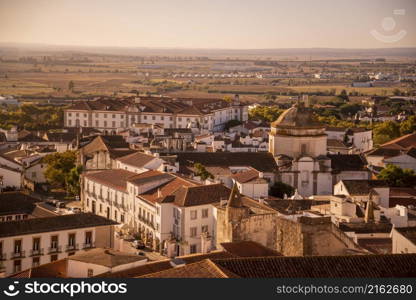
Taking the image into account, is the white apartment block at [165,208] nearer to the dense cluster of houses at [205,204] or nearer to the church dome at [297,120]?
the dense cluster of houses at [205,204]

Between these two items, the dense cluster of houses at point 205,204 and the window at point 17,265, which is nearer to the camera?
the dense cluster of houses at point 205,204

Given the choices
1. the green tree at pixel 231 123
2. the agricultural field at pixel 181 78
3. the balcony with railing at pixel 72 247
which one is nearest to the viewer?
the balcony with railing at pixel 72 247

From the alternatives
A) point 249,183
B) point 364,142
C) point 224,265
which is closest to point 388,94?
point 364,142

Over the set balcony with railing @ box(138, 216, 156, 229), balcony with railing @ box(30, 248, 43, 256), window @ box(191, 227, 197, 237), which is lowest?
balcony with railing @ box(138, 216, 156, 229)

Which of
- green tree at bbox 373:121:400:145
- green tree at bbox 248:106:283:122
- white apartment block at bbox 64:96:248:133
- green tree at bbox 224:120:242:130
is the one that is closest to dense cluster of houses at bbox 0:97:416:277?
green tree at bbox 373:121:400:145

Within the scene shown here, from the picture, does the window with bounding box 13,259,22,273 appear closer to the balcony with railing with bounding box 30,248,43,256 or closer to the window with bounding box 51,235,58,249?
the balcony with railing with bounding box 30,248,43,256

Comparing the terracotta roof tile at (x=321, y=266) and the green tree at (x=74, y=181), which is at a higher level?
the terracotta roof tile at (x=321, y=266)

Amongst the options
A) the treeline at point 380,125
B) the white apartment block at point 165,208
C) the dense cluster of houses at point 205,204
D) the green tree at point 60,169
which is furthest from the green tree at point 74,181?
the treeline at point 380,125
